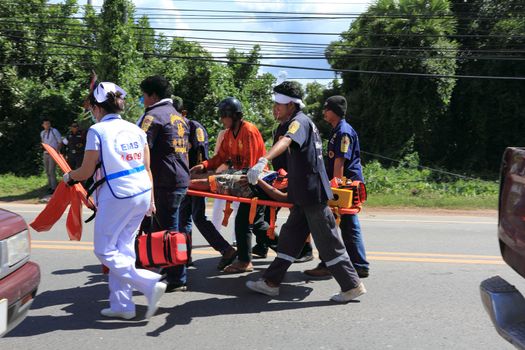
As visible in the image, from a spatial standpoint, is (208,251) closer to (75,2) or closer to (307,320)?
(307,320)

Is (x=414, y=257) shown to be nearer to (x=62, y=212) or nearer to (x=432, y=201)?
(x=62, y=212)

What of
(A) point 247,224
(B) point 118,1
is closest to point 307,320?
(A) point 247,224

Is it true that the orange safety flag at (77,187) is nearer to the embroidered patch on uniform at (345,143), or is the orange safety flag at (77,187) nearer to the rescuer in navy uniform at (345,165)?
the rescuer in navy uniform at (345,165)

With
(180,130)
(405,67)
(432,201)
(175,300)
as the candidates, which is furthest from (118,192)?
(405,67)

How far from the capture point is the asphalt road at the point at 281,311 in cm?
379

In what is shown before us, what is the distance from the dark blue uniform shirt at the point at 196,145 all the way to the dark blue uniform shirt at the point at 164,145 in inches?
51.6

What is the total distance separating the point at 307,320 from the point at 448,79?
776 inches

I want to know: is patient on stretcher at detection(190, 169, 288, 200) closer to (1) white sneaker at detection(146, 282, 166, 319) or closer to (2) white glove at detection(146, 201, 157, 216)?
(2) white glove at detection(146, 201, 157, 216)

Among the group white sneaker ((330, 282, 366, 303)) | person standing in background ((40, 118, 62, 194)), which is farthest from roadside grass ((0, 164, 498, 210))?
white sneaker ((330, 282, 366, 303))

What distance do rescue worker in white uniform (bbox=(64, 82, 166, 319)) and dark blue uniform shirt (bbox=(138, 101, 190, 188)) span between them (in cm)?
46

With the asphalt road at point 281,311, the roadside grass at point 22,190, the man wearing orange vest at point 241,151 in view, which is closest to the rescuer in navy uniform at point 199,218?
the man wearing orange vest at point 241,151

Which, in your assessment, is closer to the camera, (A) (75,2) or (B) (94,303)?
(B) (94,303)

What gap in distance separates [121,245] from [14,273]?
106 centimetres

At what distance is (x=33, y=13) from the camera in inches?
826
